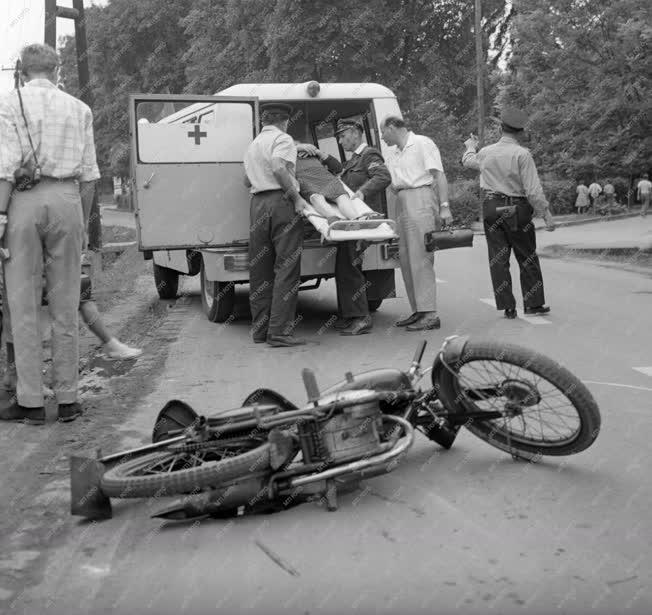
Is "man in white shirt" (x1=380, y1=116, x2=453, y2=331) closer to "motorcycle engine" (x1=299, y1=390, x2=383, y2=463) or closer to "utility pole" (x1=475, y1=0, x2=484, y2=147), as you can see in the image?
"motorcycle engine" (x1=299, y1=390, x2=383, y2=463)

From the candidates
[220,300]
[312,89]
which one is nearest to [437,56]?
[312,89]

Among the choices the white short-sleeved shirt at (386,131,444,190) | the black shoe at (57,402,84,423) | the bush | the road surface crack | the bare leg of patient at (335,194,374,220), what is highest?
A: the white short-sleeved shirt at (386,131,444,190)

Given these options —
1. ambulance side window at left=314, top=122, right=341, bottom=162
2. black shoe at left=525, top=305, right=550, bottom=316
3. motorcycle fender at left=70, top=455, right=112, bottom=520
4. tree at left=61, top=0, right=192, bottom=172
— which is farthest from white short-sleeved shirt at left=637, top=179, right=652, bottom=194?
motorcycle fender at left=70, top=455, right=112, bottom=520

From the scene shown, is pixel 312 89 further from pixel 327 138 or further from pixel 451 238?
pixel 451 238

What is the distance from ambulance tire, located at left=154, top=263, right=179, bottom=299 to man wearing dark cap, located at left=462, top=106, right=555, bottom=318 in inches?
183

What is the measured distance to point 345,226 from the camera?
815cm

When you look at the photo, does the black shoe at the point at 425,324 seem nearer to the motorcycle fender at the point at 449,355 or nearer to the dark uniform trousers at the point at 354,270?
the dark uniform trousers at the point at 354,270

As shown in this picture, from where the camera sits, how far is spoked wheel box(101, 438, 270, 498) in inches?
150

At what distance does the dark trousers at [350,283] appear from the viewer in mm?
8898

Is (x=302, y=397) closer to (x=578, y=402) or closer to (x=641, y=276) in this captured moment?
(x=578, y=402)

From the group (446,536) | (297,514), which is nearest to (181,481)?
(297,514)

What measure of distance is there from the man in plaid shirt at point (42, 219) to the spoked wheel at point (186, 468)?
164 cm

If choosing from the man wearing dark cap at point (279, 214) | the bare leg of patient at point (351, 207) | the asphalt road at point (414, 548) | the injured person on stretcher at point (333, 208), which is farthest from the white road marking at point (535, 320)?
the asphalt road at point (414, 548)

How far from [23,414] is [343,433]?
2.38 meters
